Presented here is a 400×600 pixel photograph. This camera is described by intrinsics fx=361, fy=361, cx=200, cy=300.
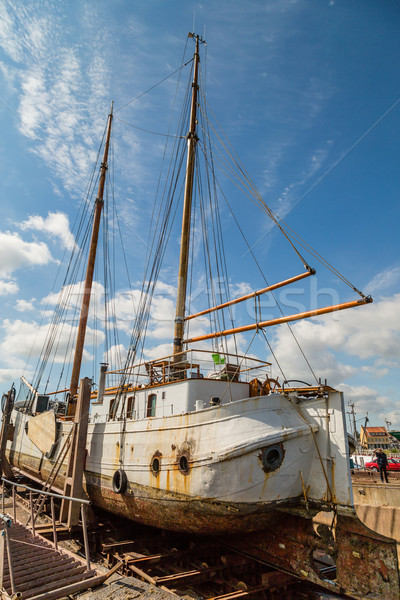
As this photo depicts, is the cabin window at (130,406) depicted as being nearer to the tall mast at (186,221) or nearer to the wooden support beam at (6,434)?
the tall mast at (186,221)

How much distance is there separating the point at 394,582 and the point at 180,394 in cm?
621

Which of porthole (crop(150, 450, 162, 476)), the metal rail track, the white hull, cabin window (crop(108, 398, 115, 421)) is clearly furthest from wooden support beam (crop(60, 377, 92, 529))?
porthole (crop(150, 450, 162, 476))

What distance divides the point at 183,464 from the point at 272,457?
7.29 ft

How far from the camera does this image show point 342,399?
8609mm

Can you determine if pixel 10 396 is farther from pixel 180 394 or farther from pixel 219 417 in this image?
pixel 219 417

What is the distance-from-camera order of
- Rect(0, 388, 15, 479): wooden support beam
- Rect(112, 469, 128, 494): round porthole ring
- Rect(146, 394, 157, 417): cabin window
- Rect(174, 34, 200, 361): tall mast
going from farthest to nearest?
Rect(0, 388, 15, 479): wooden support beam → Rect(174, 34, 200, 361): tall mast → Rect(146, 394, 157, 417): cabin window → Rect(112, 469, 128, 494): round porthole ring

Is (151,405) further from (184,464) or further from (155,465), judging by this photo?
(184,464)

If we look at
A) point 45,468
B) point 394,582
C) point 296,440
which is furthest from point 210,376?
point 45,468

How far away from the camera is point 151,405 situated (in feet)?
37.7

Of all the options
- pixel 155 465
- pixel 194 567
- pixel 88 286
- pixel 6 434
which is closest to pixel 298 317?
pixel 155 465

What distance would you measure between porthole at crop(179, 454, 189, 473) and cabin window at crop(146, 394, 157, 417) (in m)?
2.50

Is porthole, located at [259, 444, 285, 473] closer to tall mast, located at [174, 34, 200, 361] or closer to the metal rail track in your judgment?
the metal rail track

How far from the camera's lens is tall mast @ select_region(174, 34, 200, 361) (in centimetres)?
1441

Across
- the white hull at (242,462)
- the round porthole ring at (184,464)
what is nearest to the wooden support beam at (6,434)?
the white hull at (242,462)
